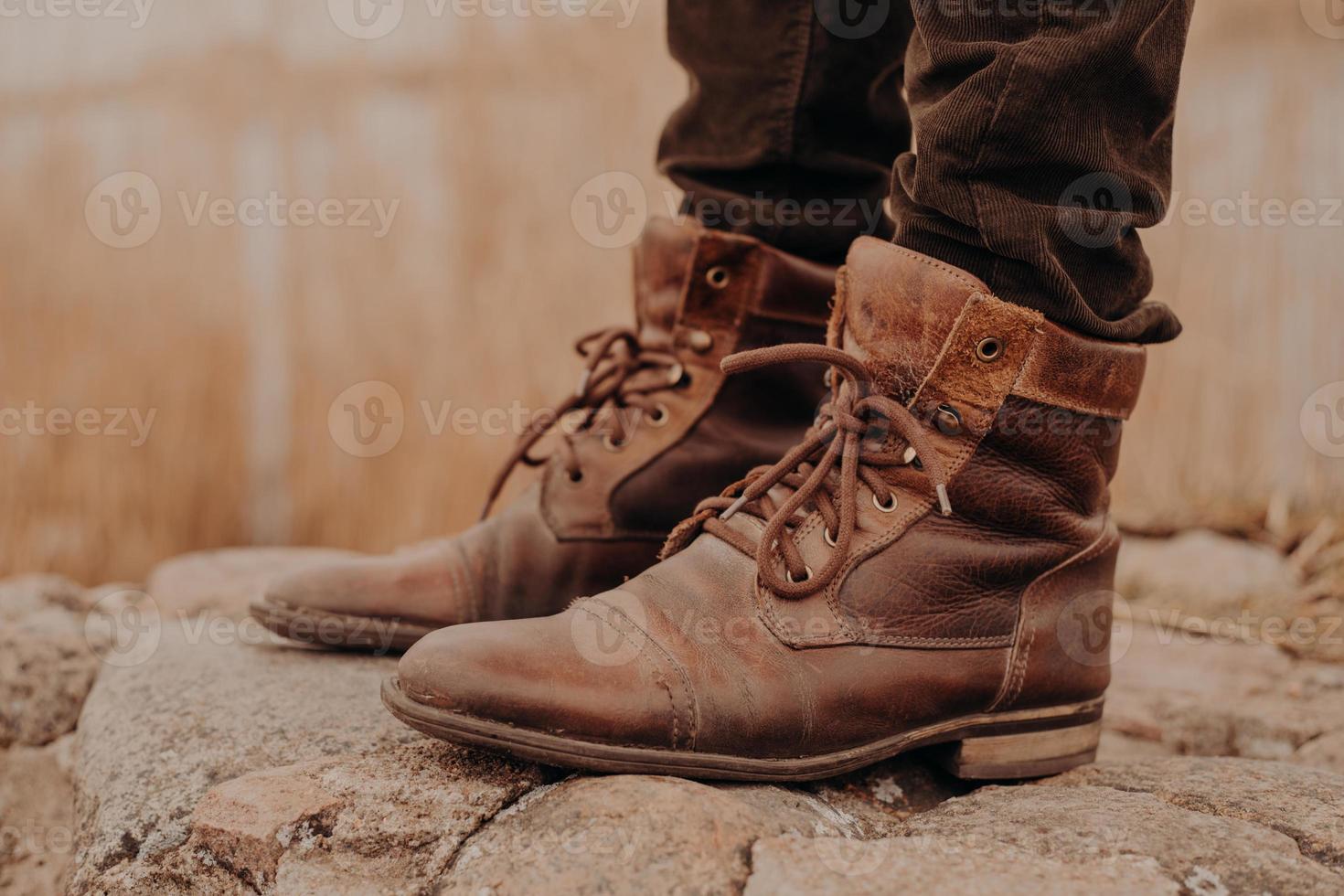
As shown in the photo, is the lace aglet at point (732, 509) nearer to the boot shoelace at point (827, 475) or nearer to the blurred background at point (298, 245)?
the boot shoelace at point (827, 475)

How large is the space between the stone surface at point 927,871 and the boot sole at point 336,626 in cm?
63

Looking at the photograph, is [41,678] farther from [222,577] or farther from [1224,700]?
[1224,700]

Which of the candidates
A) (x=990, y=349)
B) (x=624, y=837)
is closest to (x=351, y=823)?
(x=624, y=837)

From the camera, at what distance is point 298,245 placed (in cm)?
367

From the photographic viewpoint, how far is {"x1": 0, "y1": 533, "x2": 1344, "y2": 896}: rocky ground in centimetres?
82

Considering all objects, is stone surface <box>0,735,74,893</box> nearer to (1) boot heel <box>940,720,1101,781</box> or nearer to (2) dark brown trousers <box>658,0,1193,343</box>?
(1) boot heel <box>940,720,1101,781</box>

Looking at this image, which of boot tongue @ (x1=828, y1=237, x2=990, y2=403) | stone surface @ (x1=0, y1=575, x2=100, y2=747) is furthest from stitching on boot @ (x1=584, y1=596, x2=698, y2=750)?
stone surface @ (x1=0, y1=575, x2=100, y2=747)

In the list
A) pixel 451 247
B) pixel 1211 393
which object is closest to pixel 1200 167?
pixel 1211 393

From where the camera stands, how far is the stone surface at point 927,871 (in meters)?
0.79

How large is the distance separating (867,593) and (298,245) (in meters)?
3.19

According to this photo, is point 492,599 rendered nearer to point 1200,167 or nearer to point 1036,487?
point 1036,487

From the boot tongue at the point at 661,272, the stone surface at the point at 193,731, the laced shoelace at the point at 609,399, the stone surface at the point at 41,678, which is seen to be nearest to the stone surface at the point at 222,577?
the stone surface at the point at 41,678

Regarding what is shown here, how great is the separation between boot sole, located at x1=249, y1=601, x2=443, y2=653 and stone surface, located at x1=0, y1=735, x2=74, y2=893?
1.15ft

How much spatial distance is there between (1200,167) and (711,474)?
236 centimetres
